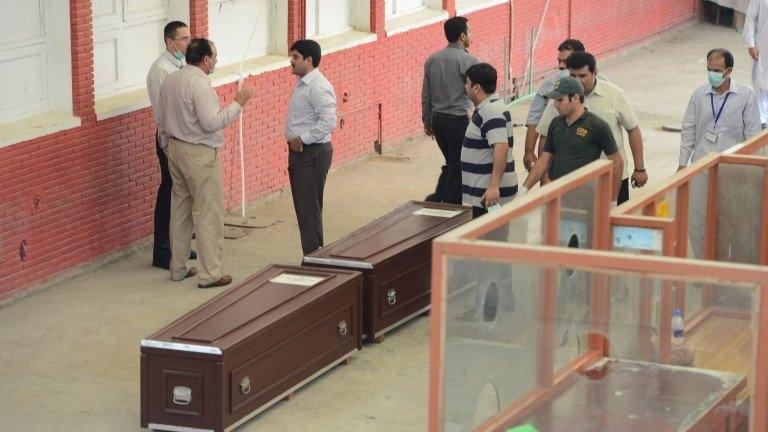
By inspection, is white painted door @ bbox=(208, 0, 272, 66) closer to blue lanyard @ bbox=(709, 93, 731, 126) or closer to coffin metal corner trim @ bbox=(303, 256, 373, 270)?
coffin metal corner trim @ bbox=(303, 256, 373, 270)

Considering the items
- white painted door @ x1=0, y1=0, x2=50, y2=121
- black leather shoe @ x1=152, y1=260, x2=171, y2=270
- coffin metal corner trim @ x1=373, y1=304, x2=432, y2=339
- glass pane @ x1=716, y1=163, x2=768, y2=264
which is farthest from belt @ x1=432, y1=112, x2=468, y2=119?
glass pane @ x1=716, y1=163, x2=768, y2=264

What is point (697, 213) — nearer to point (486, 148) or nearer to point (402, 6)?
point (486, 148)

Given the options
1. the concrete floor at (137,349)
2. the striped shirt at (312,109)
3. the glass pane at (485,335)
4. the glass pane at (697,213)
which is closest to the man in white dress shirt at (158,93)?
the concrete floor at (137,349)

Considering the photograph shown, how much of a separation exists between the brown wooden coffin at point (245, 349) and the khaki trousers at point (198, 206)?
5.91 ft

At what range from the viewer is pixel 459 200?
13539 millimetres

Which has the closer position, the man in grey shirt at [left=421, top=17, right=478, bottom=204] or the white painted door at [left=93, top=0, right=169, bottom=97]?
the white painted door at [left=93, top=0, right=169, bottom=97]

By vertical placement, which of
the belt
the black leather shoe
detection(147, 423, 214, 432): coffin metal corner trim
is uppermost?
the belt

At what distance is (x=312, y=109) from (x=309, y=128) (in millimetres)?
156

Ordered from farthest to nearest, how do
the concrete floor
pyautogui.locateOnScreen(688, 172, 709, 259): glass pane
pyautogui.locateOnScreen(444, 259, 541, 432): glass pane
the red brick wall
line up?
1. the red brick wall
2. the concrete floor
3. pyautogui.locateOnScreen(688, 172, 709, 259): glass pane
4. pyautogui.locateOnScreen(444, 259, 541, 432): glass pane

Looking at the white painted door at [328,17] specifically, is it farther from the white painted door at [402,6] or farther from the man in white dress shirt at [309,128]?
the man in white dress shirt at [309,128]

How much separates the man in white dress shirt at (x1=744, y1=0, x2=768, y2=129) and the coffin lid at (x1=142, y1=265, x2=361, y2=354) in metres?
8.39

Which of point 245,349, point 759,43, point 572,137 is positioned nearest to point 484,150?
point 572,137

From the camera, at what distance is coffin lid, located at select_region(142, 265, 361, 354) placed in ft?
29.1

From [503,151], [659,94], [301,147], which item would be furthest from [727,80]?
[659,94]
